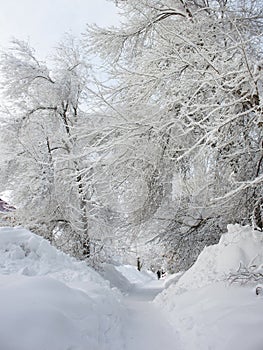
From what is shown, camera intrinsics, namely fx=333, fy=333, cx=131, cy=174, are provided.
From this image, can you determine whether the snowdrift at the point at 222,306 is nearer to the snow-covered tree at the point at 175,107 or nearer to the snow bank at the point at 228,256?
the snow bank at the point at 228,256

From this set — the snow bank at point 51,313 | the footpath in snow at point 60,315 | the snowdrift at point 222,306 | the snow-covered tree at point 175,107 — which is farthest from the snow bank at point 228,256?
the snow bank at point 51,313

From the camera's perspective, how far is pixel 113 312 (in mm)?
4660

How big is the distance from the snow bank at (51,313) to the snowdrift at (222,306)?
2.82 ft

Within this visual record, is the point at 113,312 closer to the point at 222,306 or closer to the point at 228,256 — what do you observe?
the point at 222,306

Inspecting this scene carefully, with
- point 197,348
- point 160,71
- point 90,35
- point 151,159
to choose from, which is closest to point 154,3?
point 90,35

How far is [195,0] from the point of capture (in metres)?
7.95

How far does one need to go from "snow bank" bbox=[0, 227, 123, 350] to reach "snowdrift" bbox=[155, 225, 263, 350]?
2.82 feet

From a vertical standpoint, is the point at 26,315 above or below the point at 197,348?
above

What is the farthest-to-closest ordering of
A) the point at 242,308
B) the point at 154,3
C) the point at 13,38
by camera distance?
the point at 13,38
the point at 154,3
the point at 242,308

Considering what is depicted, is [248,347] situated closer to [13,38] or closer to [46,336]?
[46,336]

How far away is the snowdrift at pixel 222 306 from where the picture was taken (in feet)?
10.2

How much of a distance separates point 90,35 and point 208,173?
4258 millimetres

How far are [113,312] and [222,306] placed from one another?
158 cm

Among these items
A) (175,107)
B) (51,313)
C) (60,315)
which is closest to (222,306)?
(60,315)
